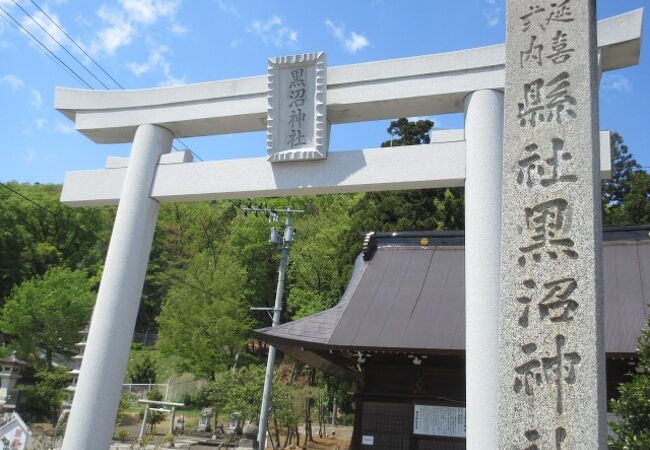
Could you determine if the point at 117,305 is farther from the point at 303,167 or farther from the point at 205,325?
the point at 205,325

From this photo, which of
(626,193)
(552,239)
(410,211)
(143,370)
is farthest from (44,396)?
(626,193)

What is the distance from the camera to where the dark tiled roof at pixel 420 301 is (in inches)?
271

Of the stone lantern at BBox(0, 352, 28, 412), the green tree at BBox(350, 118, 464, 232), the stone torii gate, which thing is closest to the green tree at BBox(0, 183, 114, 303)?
the stone lantern at BBox(0, 352, 28, 412)

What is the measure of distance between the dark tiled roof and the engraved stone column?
3.64 meters

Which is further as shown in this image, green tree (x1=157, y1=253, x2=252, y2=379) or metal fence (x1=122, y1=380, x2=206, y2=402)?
metal fence (x1=122, y1=380, x2=206, y2=402)

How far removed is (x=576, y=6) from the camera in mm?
3512

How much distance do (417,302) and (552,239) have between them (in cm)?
497

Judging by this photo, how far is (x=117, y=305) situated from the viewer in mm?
6223

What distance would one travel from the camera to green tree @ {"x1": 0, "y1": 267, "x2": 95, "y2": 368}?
22.6 meters

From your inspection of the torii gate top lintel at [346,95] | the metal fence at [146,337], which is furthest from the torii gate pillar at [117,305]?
the metal fence at [146,337]

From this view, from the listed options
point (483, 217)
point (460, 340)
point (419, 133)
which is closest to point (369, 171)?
point (483, 217)

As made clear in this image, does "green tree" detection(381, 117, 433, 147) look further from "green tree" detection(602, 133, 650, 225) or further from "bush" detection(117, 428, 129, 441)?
"bush" detection(117, 428, 129, 441)

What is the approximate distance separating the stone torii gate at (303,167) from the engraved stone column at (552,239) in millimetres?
1879

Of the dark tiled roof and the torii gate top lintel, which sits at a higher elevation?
the torii gate top lintel
